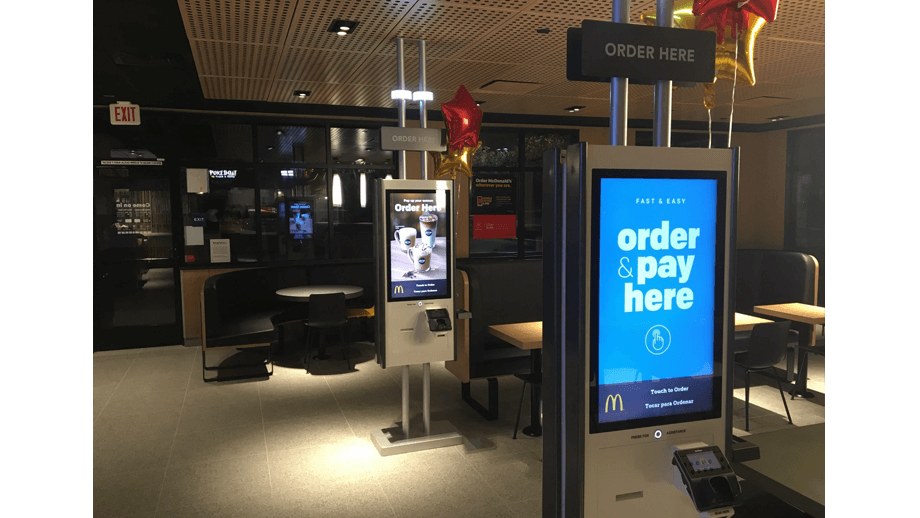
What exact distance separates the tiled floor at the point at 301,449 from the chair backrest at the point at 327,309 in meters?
0.60

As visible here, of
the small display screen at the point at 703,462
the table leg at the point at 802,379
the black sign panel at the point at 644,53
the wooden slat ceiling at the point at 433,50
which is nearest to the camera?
the black sign panel at the point at 644,53

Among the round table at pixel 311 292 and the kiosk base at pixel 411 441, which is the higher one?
the round table at pixel 311 292

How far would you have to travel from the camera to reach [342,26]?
452cm

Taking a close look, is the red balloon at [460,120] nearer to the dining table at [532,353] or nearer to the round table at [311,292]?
the dining table at [532,353]

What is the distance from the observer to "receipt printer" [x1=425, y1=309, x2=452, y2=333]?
4352 millimetres

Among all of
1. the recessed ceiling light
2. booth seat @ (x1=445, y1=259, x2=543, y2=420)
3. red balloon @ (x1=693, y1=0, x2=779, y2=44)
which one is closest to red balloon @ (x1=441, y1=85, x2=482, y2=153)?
the recessed ceiling light

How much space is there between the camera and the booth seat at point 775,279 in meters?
7.13

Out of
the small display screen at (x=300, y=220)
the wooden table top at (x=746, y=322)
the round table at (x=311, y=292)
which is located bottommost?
the wooden table top at (x=746, y=322)

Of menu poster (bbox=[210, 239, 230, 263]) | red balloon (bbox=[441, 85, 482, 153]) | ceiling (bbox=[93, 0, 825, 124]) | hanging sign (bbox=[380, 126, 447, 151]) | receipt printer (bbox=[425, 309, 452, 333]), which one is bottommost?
receipt printer (bbox=[425, 309, 452, 333])

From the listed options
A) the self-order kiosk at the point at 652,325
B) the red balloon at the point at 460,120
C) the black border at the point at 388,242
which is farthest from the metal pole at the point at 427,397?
the self-order kiosk at the point at 652,325

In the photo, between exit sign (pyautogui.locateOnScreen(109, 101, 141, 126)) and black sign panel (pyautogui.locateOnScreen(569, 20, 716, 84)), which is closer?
black sign panel (pyautogui.locateOnScreen(569, 20, 716, 84))

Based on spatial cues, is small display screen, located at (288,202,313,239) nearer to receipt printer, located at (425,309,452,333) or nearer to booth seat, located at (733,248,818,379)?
receipt printer, located at (425,309,452,333)

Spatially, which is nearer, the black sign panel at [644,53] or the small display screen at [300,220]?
the black sign panel at [644,53]

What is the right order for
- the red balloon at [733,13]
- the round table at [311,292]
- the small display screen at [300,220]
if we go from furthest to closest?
the small display screen at [300,220] → the round table at [311,292] → the red balloon at [733,13]
